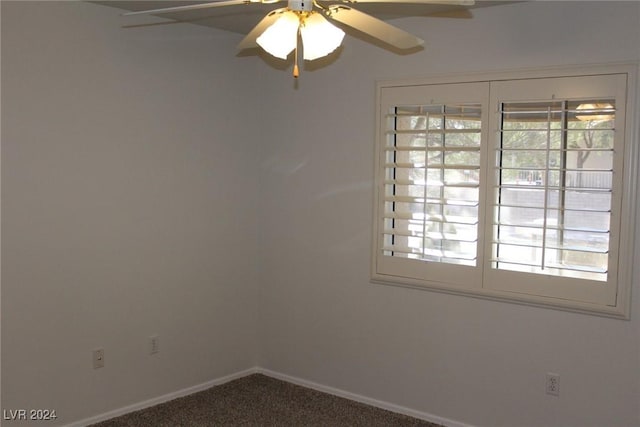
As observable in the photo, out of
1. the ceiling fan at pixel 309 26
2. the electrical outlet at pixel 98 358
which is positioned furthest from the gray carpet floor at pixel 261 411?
the ceiling fan at pixel 309 26

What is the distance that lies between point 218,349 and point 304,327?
62 cm

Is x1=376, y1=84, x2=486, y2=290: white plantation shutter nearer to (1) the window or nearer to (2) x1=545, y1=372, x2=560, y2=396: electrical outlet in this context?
(1) the window

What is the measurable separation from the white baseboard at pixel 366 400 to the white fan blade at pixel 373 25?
2388mm

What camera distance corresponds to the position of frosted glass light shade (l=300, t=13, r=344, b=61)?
1997 mm

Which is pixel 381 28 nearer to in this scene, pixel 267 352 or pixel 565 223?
pixel 565 223

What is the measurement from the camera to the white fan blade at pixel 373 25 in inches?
82.0

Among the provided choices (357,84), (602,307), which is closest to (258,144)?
(357,84)

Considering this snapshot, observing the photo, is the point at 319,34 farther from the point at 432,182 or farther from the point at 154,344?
the point at 154,344

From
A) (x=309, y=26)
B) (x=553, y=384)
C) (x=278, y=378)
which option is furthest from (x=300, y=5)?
(x=278, y=378)

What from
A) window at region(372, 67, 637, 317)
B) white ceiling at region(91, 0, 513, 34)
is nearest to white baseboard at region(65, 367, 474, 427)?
window at region(372, 67, 637, 317)

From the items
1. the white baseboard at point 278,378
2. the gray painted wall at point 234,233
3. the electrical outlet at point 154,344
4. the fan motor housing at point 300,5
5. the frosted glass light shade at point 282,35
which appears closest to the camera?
the fan motor housing at point 300,5

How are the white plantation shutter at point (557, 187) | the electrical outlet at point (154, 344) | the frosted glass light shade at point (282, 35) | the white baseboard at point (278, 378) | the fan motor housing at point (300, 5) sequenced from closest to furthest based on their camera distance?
1. the fan motor housing at point (300, 5)
2. the frosted glass light shade at point (282, 35)
3. the white plantation shutter at point (557, 187)
4. the white baseboard at point (278, 378)
5. the electrical outlet at point (154, 344)

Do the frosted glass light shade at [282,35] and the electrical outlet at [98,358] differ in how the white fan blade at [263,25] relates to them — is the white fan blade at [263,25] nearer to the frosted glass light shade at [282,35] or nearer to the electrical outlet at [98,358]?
the frosted glass light shade at [282,35]

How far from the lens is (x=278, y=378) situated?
14.5 ft
